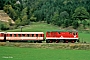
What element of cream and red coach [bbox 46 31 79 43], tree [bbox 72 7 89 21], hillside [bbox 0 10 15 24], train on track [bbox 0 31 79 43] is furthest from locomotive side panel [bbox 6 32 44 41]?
tree [bbox 72 7 89 21]

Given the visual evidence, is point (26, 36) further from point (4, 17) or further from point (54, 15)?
point (54, 15)

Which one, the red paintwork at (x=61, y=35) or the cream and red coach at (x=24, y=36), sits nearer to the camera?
the cream and red coach at (x=24, y=36)

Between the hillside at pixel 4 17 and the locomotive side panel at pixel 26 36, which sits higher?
the hillside at pixel 4 17

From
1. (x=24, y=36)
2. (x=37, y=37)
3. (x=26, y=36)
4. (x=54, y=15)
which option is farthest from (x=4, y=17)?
(x=37, y=37)

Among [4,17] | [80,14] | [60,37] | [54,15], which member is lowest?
[60,37]

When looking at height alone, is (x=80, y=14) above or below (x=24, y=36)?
above

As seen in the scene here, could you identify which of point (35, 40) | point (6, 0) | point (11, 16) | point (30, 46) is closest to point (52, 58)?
Answer: point (30, 46)

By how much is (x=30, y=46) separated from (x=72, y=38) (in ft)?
29.0

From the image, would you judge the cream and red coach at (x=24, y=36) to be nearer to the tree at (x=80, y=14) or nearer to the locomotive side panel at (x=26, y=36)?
the locomotive side panel at (x=26, y=36)

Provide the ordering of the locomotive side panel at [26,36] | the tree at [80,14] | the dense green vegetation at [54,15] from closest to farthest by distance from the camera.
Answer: the locomotive side panel at [26,36]
the dense green vegetation at [54,15]
the tree at [80,14]

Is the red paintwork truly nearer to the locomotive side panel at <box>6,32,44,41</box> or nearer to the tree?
the locomotive side panel at <box>6,32,44,41</box>

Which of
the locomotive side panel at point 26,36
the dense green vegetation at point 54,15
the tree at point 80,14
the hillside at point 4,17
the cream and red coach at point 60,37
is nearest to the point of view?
the locomotive side panel at point 26,36

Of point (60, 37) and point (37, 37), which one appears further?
point (60, 37)

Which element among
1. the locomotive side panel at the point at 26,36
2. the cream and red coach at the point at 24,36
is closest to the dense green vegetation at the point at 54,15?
the cream and red coach at the point at 24,36
